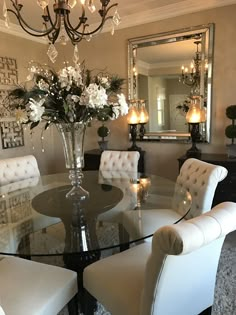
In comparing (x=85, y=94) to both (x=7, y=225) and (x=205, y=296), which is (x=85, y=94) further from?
(x=205, y=296)

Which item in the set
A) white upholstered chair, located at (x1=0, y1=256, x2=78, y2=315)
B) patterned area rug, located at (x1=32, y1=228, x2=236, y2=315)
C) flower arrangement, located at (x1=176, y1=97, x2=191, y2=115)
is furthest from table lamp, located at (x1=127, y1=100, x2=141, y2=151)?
white upholstered chair, located at (x1=0, y1=256, x2=78, y2=315)

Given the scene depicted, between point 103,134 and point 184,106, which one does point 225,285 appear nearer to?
point 184,106

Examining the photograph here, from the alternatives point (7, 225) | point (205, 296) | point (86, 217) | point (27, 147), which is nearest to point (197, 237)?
point (205, 296)

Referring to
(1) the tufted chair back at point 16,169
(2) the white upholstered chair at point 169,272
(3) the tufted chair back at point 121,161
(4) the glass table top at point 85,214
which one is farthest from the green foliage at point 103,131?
(2) the white upholstered chair at point 169,272

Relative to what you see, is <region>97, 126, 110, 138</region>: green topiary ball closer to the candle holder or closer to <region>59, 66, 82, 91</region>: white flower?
the candle holder

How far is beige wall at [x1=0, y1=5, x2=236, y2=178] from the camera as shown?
10.7 ft

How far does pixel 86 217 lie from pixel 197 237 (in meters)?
0.99

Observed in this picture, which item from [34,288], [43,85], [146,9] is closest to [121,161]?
[43,85]

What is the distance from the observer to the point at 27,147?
4.41 meters

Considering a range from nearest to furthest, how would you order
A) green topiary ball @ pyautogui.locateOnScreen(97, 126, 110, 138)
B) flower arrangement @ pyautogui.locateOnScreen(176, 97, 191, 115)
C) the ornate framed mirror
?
the ornate framed mirror → flower arrangement @ pyautogui.locateOnScreen(176, 97, 191, 115) → green topiary ball @ pyautogui.locateOnScreen(97, 126, 110, 138)

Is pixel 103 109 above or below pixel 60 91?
below

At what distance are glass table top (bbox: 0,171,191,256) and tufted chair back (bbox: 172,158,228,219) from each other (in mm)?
102

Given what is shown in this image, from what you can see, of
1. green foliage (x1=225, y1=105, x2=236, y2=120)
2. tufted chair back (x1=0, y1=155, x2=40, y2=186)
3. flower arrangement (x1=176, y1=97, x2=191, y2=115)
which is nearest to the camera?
tufted chair back (x1=0, y1=155, x2=40, y2=186)

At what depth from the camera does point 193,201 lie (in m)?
2.23
